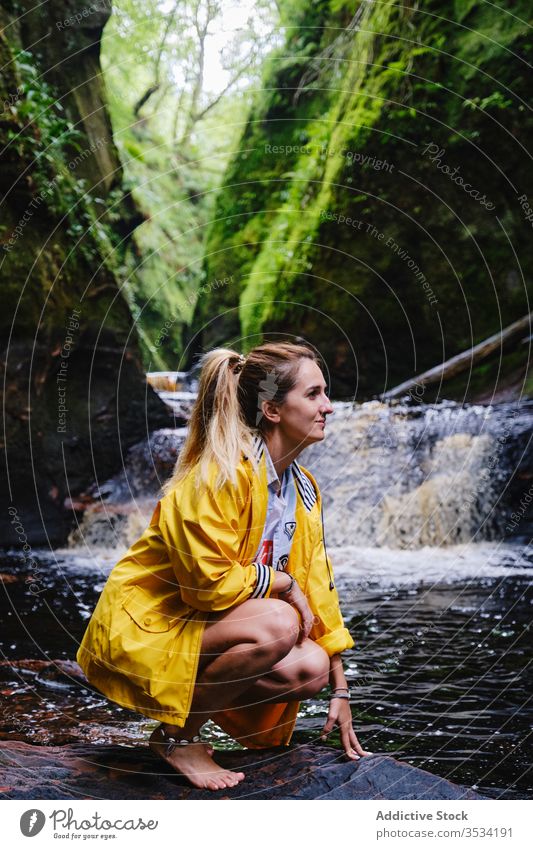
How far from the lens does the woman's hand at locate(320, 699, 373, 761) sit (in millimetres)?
2206

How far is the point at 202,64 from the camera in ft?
40.3

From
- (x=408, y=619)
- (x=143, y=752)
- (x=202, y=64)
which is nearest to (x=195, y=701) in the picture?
(x=143, y=752)

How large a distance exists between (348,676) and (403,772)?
1.46 m

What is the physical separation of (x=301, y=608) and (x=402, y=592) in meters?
3.15

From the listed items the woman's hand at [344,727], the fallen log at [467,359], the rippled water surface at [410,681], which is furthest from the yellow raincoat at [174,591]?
the fallen log at [467,359]

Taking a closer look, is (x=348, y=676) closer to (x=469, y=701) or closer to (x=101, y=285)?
(x=469, y=701)

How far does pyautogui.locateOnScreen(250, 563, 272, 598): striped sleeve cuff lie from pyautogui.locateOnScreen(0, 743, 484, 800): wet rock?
0.50 metres

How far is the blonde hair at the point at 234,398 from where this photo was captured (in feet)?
7.14

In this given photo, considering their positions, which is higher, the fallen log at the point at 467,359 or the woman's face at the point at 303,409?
the woman's face at the point at 303,409

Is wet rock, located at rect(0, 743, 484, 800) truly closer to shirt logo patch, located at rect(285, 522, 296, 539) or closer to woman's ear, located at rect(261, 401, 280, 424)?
shirt logo patch, located at rect(285, 522, 296, 539)

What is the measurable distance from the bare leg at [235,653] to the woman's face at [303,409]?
0.51m

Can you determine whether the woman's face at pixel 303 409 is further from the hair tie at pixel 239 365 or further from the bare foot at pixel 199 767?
the bare foot at pixel 199 767

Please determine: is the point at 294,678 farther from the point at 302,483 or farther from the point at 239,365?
the point at 239,365

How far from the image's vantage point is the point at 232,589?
6.53ft
